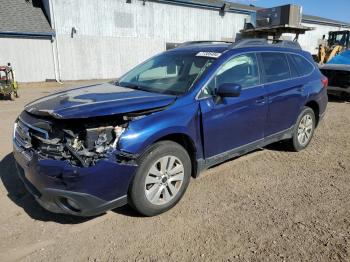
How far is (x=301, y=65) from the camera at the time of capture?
18.0 ft

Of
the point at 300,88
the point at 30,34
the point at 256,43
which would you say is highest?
the point at 30,34

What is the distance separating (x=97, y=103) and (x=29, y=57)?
16.9m

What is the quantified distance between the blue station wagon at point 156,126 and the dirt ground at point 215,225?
11.1 inches

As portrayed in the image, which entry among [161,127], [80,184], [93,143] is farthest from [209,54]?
[80,184]

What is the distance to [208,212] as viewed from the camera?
11.9 feet

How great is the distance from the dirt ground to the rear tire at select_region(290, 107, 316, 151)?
783 millimetres

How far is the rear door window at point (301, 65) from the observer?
536cm

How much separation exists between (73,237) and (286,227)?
6.90 ft

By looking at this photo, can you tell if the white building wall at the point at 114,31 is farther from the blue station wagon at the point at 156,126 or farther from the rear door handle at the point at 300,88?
the rear door handle at the point at 300,88

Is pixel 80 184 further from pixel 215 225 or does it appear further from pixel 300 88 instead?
pixel 300 88

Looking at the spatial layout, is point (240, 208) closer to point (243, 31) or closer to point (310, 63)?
point (310, 63)

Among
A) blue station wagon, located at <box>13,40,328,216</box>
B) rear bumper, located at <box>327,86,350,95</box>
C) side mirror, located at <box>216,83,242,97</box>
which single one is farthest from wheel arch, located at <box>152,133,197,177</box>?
rear bumper, located at <box>327,86,350,95</box>

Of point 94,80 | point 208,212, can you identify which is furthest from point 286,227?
point 94,80

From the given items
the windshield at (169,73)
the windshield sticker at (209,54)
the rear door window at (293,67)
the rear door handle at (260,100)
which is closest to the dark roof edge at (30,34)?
the windshield at (169,73)
